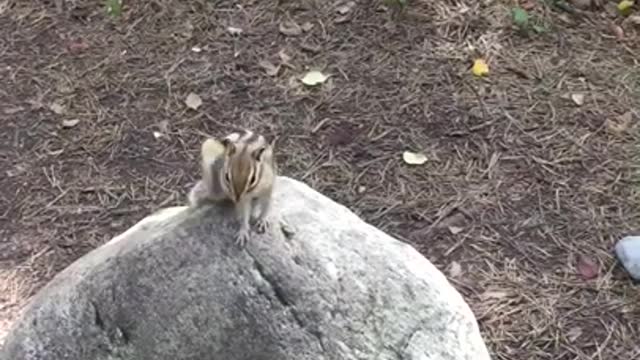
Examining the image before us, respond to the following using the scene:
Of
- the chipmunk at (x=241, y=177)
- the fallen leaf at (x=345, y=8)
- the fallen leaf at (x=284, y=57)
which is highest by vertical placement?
the chipmunk at (x=241, y=177)

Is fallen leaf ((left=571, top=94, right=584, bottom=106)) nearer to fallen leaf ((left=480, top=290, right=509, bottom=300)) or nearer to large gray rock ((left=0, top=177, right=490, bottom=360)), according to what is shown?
fallen leaf ((left=480, top=290, right=509, bottom=300))

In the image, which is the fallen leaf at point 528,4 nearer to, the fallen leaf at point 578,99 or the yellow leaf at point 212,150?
the fallen leaf at point 578,99

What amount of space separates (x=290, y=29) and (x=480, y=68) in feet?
2.82

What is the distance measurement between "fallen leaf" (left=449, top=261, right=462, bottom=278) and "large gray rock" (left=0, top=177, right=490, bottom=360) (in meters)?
0.97

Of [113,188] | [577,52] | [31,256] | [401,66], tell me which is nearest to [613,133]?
[577,52]

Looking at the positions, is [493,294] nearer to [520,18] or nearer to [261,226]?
[261,226]

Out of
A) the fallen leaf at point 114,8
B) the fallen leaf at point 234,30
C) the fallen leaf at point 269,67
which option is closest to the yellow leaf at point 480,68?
the fallen leaf at point 269,67

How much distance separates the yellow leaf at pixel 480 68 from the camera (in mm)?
4824

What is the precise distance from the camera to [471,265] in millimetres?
4051

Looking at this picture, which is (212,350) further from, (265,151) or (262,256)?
(265,151)

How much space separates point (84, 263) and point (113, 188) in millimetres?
1334

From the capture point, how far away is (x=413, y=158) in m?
4.46

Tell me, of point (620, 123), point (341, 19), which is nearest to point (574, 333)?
point (620, 123)

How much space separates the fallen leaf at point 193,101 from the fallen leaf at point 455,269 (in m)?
1.32
